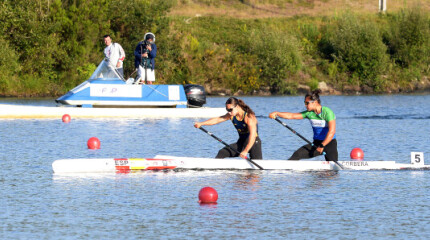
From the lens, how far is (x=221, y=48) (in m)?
53.2

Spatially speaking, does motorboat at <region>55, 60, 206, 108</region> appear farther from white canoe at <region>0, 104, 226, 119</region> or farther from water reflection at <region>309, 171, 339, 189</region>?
water reflection at <region>309, 171, 339, 189</region>

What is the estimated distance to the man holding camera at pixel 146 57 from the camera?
29.8 metres

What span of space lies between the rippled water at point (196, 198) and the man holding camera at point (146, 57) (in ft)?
20.7

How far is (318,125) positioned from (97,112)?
14.5 meters

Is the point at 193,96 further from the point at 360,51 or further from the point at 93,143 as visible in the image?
the point at 360,51

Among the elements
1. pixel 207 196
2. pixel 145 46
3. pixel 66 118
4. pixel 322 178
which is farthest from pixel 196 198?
pixel 145 46

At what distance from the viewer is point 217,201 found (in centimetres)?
1344

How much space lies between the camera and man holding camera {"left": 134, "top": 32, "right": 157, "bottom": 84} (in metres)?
29.8

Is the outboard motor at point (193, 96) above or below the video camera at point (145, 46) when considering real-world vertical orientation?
below

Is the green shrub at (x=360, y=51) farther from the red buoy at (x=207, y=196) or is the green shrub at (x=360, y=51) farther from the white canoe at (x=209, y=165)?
the red buoy at (x=207, y=196)

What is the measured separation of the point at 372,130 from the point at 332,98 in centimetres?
2038

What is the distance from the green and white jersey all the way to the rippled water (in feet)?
2.87

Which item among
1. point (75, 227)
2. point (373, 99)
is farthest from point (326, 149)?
point (373, 99)

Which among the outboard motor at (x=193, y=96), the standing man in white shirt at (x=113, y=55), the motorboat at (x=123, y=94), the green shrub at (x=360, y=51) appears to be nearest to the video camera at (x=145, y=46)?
the standing man in white shirt at (x=113, y=55)
